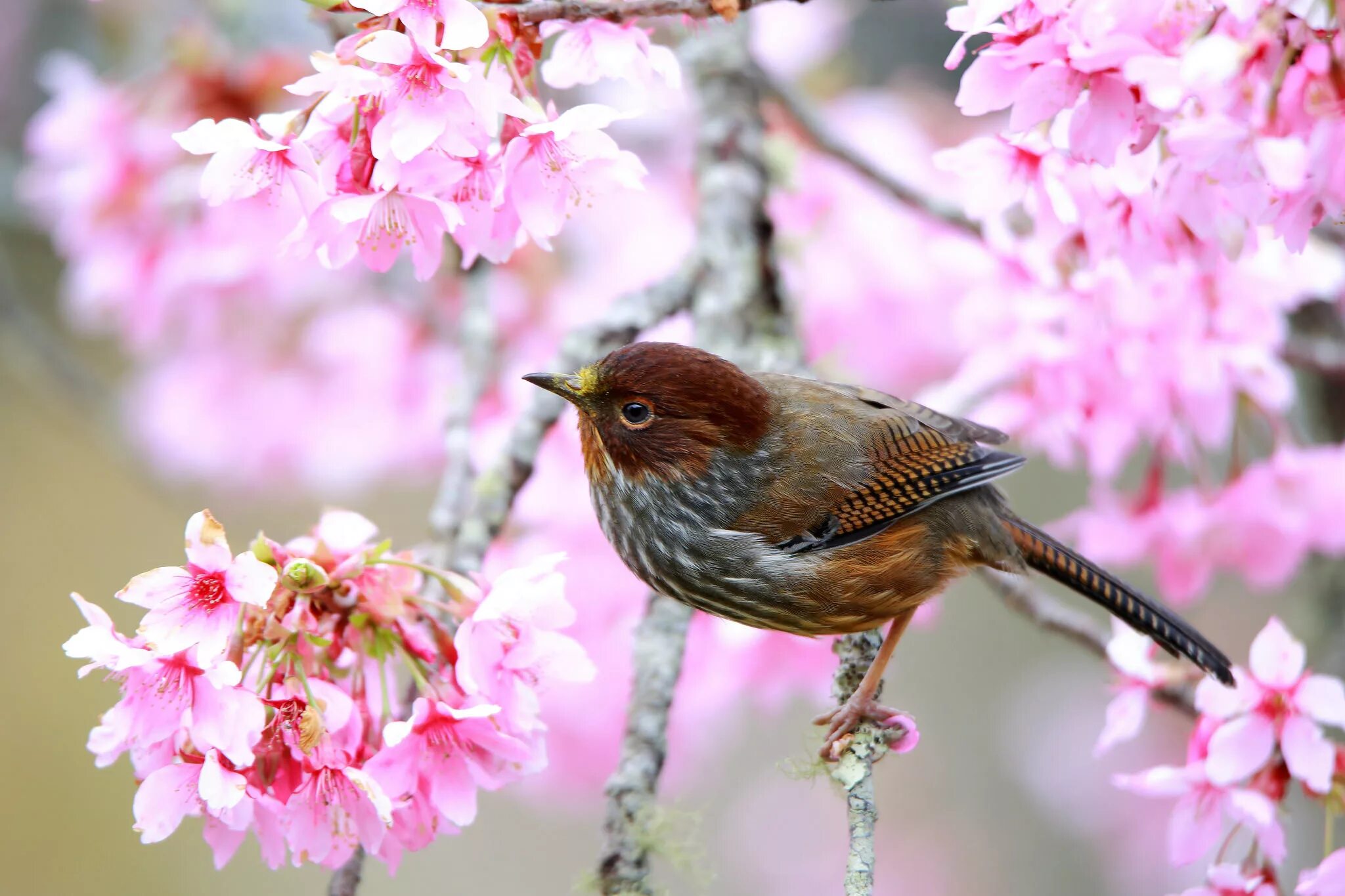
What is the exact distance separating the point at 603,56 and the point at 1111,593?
1491mm

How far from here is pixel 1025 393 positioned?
3002 millimetres

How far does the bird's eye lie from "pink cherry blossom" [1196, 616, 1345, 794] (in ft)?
3.51

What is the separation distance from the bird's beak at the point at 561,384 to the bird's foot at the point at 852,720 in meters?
0.73

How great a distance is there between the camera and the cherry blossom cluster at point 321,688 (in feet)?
5.42

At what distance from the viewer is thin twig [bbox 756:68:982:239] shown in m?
3.00

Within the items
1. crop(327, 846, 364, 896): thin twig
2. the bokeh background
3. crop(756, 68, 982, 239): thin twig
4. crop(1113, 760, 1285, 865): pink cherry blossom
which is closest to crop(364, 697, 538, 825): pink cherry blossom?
crop(327, 846, 364, 896): thin twig

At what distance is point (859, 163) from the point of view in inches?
121

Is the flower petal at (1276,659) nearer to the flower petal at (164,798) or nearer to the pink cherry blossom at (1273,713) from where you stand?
the pink cherry blossom at (1273,713)

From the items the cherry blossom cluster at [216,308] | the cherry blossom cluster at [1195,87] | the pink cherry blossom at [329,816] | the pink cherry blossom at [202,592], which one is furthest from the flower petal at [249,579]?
the cherry blossom cluster at [216,308]

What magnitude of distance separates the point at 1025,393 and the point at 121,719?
212 cm

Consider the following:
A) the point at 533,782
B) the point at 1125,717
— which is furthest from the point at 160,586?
the point at 533,782

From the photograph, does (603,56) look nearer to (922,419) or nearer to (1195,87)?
(1195,87)

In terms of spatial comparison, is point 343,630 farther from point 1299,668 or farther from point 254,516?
point 254,516

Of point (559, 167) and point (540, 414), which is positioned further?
point (540, 414)
